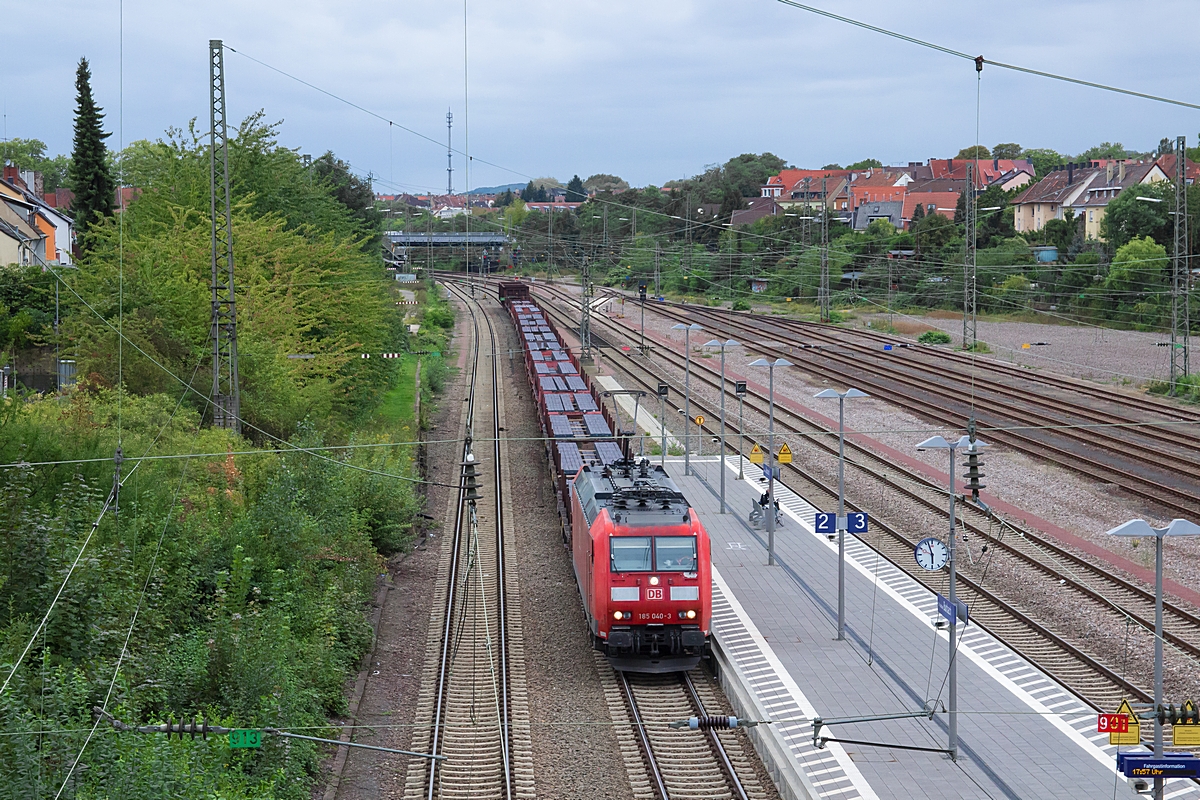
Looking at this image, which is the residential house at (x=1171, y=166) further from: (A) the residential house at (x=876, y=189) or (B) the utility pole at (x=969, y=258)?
(A) the residential house at (x=876, y=189)

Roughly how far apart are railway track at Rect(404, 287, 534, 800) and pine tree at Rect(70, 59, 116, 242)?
134 ft

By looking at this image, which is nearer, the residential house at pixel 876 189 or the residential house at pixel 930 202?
the residential house at pixel 930 202

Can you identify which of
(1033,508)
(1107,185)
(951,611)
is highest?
(1107,185)

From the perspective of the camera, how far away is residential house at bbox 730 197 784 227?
4500 inches

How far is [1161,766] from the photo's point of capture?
11453 millimetres

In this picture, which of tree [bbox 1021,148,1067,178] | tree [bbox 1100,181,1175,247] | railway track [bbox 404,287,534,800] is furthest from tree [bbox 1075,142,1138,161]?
railway track [bbox 404,287,534,800]

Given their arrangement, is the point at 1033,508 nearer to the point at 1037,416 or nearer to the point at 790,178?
the point at 1037,416

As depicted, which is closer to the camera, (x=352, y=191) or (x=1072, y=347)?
(x=1072, y=347)

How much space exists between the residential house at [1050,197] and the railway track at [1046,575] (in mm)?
67555

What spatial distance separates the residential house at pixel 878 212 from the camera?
113419mm

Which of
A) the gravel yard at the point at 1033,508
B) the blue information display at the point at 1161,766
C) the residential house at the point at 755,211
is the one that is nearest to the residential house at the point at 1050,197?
the residential house at the point at 755,211

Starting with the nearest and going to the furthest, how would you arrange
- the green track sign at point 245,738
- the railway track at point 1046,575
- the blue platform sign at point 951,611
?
the green track sign at point 245,738
the blue platform sign at point 951,611
the railway track at point 1046,575

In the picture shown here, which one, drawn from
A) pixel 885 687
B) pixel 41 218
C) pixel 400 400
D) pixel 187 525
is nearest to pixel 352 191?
pixel 41 218

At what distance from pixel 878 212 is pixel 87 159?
76927 mm
